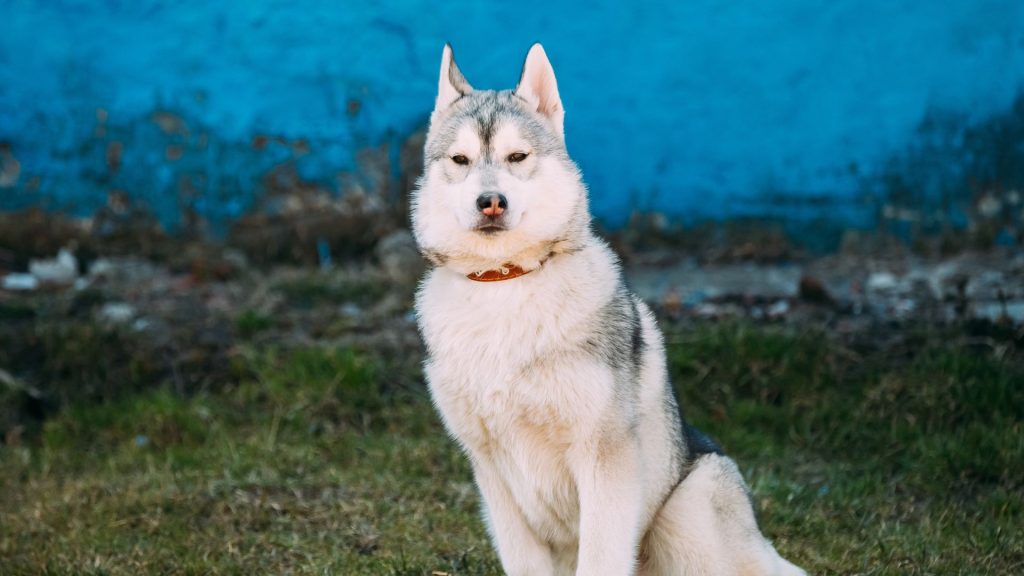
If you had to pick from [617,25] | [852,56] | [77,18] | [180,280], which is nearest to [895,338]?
[852,56]

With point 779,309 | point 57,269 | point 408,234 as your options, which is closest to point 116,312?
point 57,269

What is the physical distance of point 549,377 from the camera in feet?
11.5

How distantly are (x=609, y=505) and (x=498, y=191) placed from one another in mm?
966

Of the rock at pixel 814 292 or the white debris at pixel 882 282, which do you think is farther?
the white debris at pixel 882 282

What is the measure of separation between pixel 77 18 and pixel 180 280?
1.77 meters

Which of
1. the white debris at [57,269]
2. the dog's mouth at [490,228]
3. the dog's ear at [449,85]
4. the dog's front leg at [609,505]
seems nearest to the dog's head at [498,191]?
the dog's mouth at [490,228]

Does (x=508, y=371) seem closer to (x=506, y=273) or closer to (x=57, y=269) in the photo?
(x=506, y=273)

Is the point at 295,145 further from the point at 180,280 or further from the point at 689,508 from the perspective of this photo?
the point at 689,508

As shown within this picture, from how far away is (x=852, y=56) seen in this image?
7.21 meters

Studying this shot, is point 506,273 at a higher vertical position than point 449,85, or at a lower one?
lower

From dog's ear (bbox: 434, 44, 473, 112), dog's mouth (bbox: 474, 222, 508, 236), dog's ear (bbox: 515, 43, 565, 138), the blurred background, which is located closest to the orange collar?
dog's mouth (bbox: 474, 222, 508, 236)

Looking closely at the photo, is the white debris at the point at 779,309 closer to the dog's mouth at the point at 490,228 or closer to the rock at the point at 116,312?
the dog's mouth at the point at 490,228

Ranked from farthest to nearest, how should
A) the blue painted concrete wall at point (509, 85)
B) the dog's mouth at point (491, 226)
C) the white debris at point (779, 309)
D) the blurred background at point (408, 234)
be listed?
1. the blue painted concrete wall at point (509, 85)
2. the white debris at point (779, 309)
3. the blurred background at point (408, 234)
4. the dog's mouth at point (491, 226)

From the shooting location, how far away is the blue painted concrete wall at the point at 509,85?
720 cm
